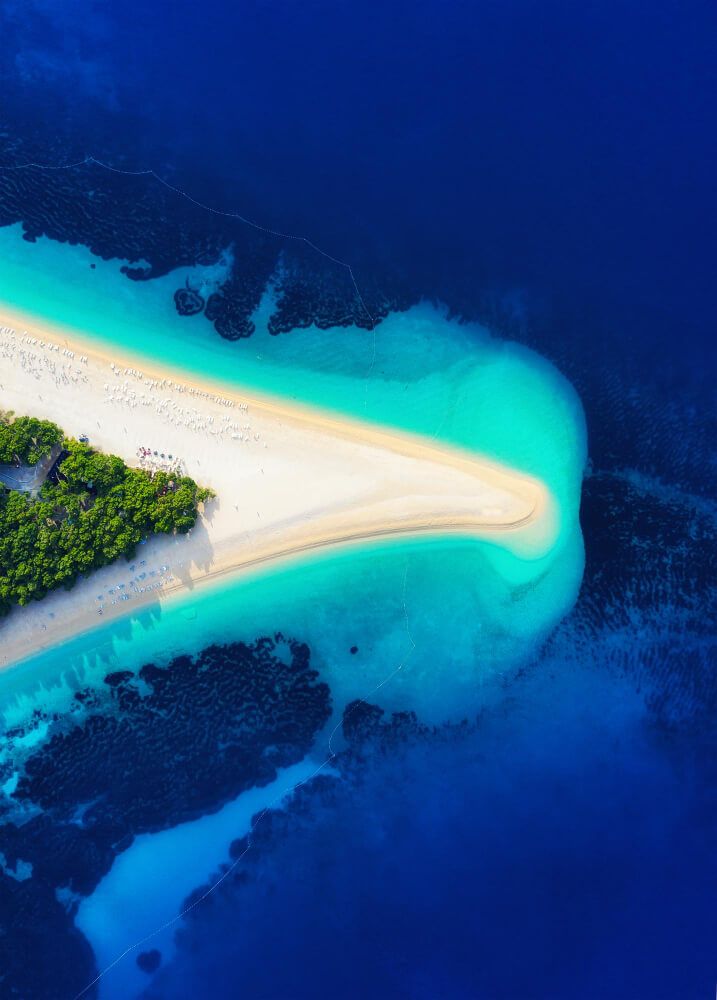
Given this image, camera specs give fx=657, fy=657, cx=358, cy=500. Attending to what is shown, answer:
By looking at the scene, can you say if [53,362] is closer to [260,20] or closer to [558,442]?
[260,20]

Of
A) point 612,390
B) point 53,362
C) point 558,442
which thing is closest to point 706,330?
point 612,390

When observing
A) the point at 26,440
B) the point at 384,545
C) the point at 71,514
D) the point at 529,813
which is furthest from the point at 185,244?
the point at 529,813

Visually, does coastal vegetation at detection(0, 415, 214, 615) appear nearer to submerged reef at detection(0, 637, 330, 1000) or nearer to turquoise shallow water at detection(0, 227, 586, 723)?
turquoise shallow water at detection(0, 227, 586, 723)

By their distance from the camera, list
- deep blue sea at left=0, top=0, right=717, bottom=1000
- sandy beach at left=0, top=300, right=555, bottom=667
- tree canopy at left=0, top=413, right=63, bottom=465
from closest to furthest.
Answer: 1. tree canopy at left=0, top=413, right=63, bottom=465
2. sandy beach at left=0, top=300, right=555, bottom=667
3. deep blue sea at left=0, top=0, right=717, bottom=1000

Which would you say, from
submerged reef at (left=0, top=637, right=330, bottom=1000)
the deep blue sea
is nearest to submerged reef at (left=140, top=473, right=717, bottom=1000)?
the deep blue sea

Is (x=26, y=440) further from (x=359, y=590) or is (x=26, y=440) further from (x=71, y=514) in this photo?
(x=359, y=590)

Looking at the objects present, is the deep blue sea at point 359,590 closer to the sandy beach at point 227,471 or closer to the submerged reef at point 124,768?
the submerged reef at point 124,768
